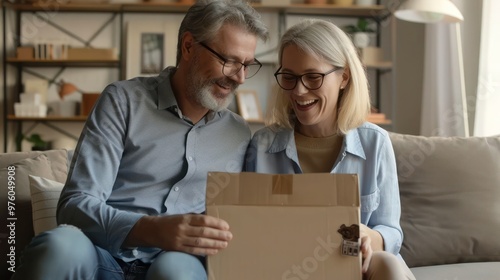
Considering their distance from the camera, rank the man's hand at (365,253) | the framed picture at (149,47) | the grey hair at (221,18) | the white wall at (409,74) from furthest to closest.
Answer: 1. the framed picture at (149,47)
2. the white wall at (409,74)
3. the grey hair at (221,18)
4. the man's hand at (365,253)

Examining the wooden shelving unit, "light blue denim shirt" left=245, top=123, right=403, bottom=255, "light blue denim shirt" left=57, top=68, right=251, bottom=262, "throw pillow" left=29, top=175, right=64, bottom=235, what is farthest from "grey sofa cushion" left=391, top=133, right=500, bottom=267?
the wooden shelving unit

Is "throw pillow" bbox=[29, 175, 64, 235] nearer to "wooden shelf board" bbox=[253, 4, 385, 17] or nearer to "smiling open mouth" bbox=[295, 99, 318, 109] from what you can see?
"smiling open mouth" bbox=[295, 99, 318, 109]

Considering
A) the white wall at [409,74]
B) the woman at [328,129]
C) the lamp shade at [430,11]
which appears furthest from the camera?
the white wall at [409,74]

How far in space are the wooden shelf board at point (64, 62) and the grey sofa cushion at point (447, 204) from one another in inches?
121

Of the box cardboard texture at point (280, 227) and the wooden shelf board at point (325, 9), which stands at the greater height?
the wooden shelf board at point (325, 9)

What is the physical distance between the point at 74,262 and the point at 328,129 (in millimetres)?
892

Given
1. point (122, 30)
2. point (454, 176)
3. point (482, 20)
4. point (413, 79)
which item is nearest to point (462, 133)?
point (482, 20)

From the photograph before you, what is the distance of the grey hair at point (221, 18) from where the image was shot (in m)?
2.09

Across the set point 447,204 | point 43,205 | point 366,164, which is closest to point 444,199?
point 447,204

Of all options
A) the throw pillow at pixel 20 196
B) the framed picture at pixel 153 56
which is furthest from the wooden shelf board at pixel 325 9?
the throw pillow at pixel 20 196

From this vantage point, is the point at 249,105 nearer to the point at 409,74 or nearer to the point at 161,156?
the point at 409,74

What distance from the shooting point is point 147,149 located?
199 centimetres

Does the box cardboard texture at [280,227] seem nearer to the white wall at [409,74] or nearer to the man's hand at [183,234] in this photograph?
the man's hand at [183,234]

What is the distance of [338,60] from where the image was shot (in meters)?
2.02
